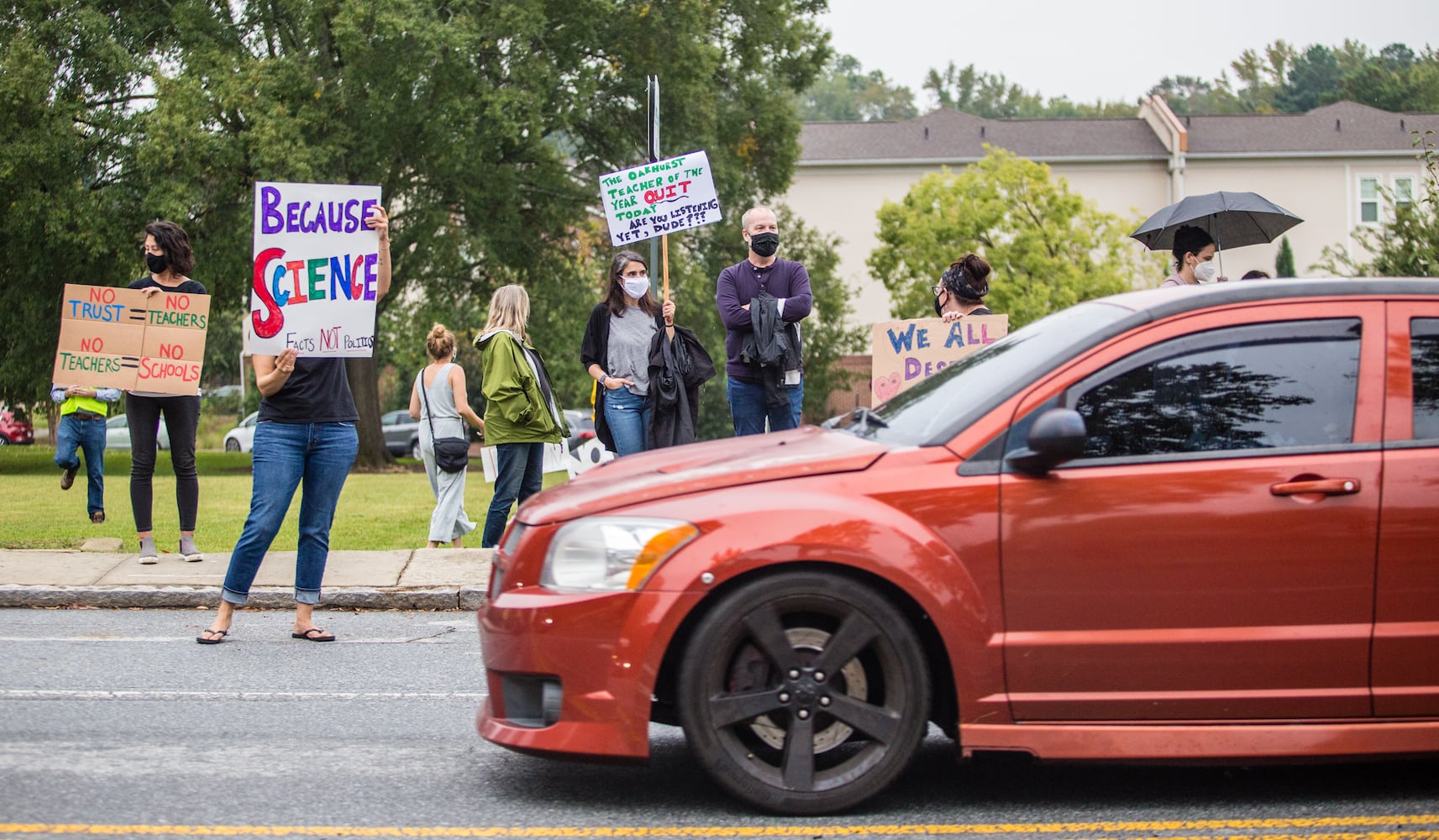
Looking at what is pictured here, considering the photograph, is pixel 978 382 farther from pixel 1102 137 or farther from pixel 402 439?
pixel 1102 137

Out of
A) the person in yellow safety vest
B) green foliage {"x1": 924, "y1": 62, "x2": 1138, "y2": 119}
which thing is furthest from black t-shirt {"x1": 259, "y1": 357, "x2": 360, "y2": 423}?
green foliage {"x1": 924, "y1": 62, "x2": 1138, "y2": 119}

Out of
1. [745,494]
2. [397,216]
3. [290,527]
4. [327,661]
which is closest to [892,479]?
[745,494]

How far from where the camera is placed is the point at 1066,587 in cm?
416

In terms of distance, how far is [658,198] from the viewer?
Result: 34.9 ft

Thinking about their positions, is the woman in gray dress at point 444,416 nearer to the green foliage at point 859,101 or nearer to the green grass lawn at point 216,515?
the green grass lawn at point 216,515

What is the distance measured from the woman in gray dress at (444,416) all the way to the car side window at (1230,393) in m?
6.81

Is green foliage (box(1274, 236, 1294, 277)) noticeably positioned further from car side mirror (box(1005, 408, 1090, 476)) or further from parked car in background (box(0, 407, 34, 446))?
car side mirror (box(1005, 408, 1090, 476))

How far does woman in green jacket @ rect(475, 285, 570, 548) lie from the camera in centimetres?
935

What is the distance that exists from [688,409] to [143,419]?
3452mm

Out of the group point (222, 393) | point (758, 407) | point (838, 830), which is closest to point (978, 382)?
point (838, 830)

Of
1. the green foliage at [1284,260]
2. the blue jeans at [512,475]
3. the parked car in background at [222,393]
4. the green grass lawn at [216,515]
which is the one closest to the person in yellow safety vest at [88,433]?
the green grass lawn at [216,515]

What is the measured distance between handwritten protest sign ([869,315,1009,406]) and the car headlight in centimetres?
554

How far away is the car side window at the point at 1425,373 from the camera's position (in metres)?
4.33

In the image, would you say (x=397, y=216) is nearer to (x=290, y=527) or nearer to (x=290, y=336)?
(x=290, y=527)
